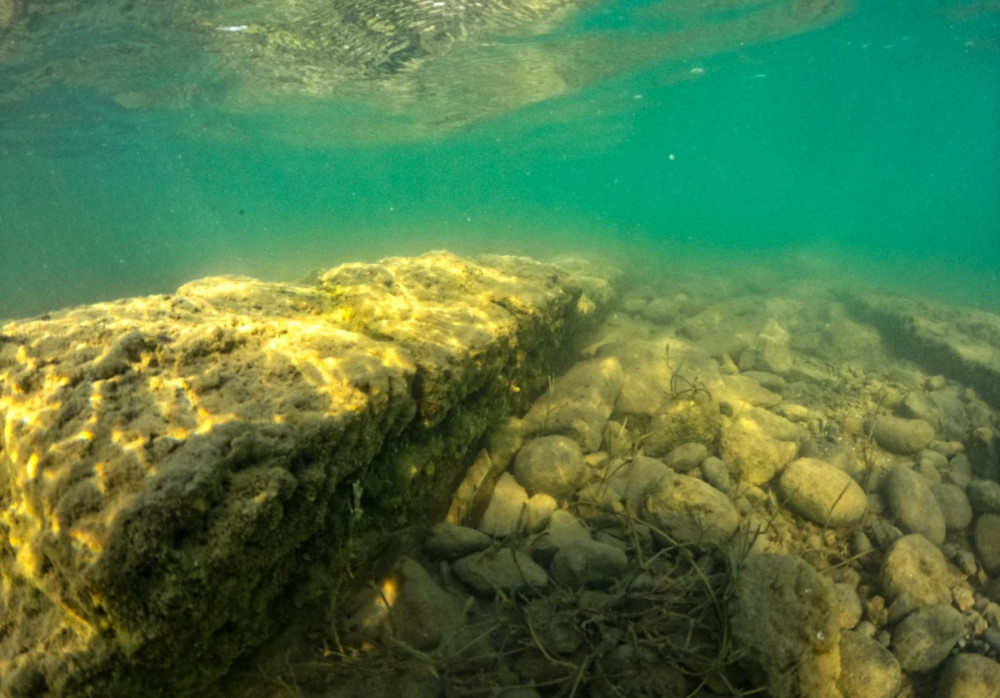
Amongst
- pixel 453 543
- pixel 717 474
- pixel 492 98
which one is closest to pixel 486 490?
pixel 453 543

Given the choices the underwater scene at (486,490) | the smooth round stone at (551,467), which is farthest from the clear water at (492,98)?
the smooth round stone at (551,467)

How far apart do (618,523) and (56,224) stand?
164m

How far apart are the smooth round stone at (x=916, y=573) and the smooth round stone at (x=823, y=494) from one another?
0.51 metres

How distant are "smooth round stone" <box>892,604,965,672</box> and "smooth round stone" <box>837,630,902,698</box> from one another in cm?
29

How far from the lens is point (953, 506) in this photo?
557 cm

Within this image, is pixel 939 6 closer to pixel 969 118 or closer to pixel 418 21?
pixel 418 21

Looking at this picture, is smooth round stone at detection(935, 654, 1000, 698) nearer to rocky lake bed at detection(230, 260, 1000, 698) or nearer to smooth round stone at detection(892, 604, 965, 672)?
rocky lake bed at detection(230, 260, 1000, 698)

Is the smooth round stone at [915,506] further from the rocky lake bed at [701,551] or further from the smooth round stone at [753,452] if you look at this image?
the smooth round stone at [753,452]

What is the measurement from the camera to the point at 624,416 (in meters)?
6.65

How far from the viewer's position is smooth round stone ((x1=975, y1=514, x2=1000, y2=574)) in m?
5.07

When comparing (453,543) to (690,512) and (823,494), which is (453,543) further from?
(823,494)

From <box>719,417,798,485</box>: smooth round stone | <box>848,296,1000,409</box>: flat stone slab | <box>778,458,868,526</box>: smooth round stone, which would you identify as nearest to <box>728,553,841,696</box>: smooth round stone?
<box>778,458,868,526</box>: smooth round stone

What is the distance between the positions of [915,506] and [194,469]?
6881 mm

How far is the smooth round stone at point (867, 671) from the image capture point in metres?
3.67
